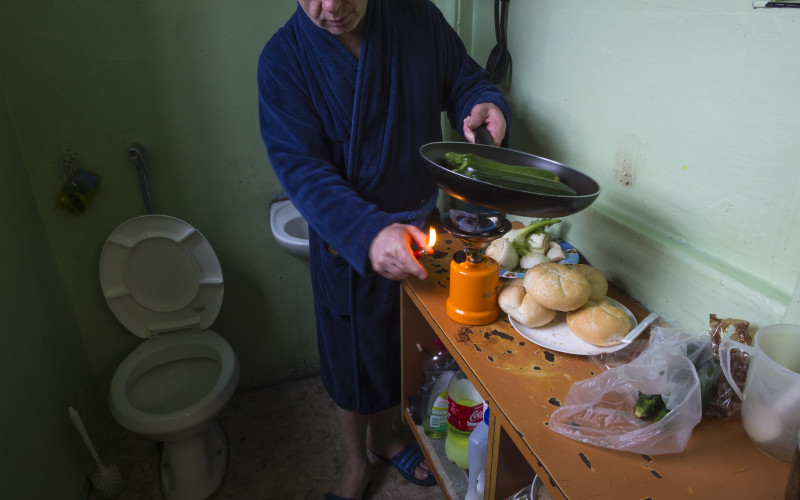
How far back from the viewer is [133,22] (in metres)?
1.41

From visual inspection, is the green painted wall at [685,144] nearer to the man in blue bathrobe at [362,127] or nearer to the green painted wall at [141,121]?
the man in blue bathrobe at [362,127]

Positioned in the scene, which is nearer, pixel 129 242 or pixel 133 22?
pixel 133 22

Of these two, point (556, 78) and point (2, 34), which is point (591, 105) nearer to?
point (556, 78)

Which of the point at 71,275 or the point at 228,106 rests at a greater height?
the point at 228,106

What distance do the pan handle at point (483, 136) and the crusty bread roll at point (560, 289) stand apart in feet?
1.11

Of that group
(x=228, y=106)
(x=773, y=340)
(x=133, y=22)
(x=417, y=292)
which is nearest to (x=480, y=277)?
(x=417, y=292)

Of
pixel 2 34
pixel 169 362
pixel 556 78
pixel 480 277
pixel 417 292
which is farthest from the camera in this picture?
pixel 169 362

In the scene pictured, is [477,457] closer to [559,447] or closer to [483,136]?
[559,447]

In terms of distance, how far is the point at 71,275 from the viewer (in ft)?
5.26

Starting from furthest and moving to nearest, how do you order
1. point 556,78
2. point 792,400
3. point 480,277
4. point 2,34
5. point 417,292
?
1. point 2,34
2. point 556,78
3. point 417,292
4. point 480,277
5. point 792,400

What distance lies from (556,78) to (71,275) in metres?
1.69

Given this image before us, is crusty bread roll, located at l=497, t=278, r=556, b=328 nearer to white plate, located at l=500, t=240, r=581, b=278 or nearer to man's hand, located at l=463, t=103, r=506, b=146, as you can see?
white plate, located at l=500, t=240, r=581, b=278

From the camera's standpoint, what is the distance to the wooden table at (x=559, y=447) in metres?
0.56

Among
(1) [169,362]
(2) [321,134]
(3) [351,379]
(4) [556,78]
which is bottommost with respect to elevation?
(1) [169,362]
